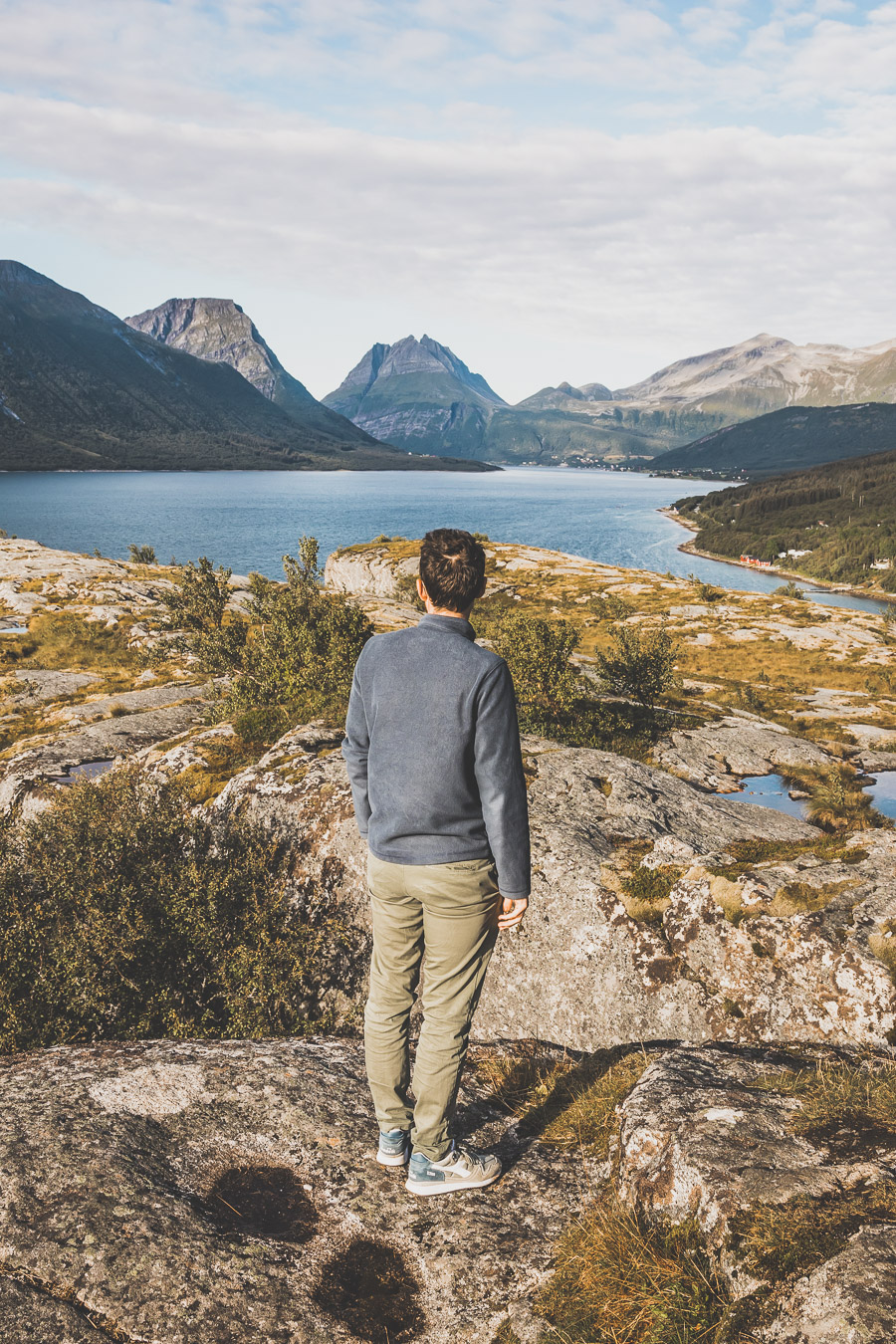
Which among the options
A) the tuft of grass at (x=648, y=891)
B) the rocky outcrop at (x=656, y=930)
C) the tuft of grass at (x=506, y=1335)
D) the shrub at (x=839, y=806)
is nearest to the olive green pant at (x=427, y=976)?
the tuft of grass at (x=506, y=1335)

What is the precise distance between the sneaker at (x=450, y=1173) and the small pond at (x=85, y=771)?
532 inches

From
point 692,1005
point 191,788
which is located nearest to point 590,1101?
point 692,1005

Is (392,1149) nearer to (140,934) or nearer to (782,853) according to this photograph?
(140,934)

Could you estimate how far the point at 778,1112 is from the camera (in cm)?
506

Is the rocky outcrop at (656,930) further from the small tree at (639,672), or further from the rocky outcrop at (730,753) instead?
the small tree at (639,672)

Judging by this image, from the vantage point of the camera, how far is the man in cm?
480

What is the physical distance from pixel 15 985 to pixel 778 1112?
299 inches

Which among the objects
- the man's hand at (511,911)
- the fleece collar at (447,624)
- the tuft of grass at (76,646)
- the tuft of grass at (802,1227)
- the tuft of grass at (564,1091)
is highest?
the fleece collar at (447,624)

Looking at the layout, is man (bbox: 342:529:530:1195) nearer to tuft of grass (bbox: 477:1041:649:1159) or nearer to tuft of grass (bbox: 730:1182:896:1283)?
tuft of grass (bbox: 477:1041:649:1159)

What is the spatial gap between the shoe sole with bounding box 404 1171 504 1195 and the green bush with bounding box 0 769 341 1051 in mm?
3125

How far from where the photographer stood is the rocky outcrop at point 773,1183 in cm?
337

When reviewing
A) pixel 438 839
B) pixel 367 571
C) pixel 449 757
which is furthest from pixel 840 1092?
pixel 367 571

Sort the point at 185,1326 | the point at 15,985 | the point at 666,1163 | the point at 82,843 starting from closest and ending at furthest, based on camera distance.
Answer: the point at 185,1326 → the point at 666,1163 → the point at 15,985 → the point at 82,843

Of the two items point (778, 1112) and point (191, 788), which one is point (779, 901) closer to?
point (778, 1112)
